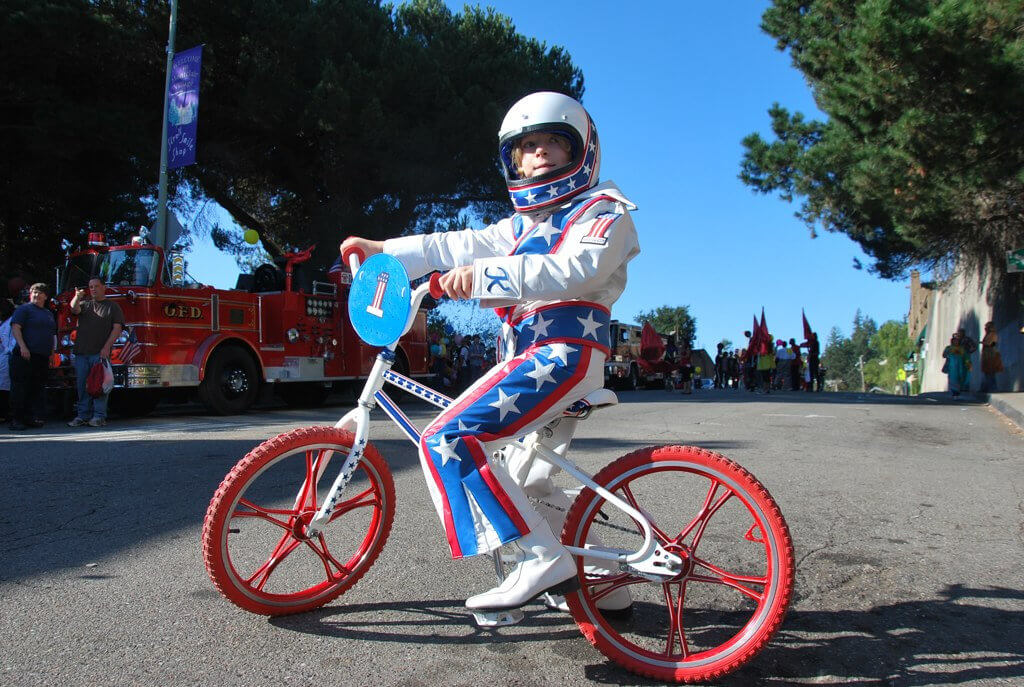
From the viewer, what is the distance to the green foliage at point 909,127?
11.5m

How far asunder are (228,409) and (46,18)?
10165 millimetres

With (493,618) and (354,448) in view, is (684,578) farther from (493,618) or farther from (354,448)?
(354,448)

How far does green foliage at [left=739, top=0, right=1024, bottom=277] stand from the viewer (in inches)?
454

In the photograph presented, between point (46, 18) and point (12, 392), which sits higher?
point (46, 18)

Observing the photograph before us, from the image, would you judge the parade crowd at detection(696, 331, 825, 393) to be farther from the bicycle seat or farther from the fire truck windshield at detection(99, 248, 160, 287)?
the bicycle seat

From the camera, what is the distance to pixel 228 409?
1175cm

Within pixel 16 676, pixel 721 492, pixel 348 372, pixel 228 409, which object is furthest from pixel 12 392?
pixel 721 492

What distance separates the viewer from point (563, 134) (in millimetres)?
2541

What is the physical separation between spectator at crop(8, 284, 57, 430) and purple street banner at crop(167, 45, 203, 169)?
6347 millimetres

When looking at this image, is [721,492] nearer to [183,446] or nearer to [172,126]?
[183,446]

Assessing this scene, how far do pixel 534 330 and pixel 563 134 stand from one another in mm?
673

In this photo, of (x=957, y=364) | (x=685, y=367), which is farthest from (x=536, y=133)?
(x=685, y=367)

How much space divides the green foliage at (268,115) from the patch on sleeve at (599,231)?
697 inches

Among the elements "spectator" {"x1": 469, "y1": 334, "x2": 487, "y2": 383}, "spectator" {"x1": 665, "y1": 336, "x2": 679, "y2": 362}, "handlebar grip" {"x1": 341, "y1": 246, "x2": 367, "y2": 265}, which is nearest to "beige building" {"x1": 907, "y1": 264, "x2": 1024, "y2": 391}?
"spectator" {"x1": 665, "y1": 336, "x2": 679, "y2": 362}
